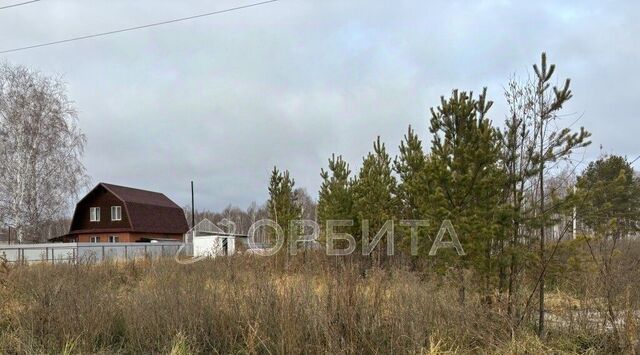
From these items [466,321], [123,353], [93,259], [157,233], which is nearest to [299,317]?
[466,321]

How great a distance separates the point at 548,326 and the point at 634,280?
107cm

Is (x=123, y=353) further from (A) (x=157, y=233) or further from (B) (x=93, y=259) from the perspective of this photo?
(A) (x=157, y=233)

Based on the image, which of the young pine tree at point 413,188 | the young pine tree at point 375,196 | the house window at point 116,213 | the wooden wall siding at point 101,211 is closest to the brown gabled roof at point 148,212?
the wooden wall siding at point 101,211

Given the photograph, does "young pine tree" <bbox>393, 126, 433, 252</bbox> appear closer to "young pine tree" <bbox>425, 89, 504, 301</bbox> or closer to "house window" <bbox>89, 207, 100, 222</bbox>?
"young pine tree" <bbox>425, 89, 504, 301</bbox>

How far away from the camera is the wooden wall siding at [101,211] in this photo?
142 ft

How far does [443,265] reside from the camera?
7.07 m

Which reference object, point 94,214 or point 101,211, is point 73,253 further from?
point 94,214

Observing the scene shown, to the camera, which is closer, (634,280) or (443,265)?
(634,280)

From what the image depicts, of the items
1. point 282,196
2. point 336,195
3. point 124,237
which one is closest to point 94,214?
point 124,237

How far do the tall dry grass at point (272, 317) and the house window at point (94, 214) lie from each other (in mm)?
39459

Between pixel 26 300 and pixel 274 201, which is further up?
pixel 274 201

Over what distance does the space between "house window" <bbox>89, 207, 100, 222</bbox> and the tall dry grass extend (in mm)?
39459

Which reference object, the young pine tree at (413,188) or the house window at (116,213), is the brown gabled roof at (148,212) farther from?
the young pine tree at (413,188)

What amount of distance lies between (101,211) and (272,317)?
42.9 m
